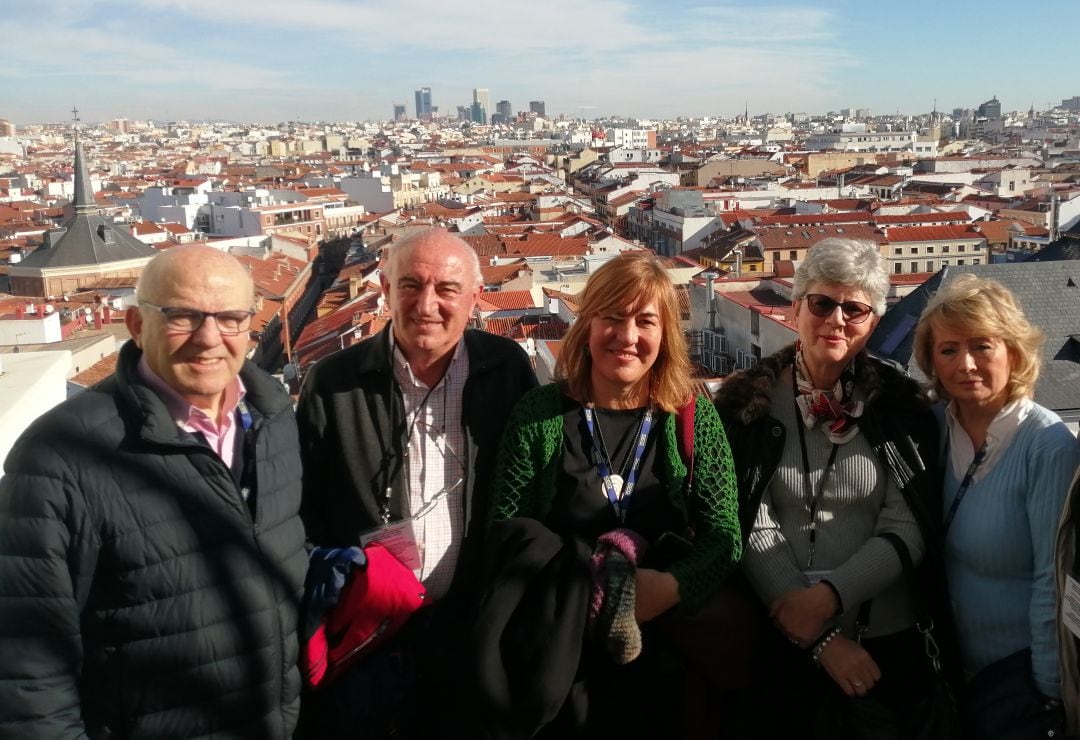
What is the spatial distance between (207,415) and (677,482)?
0.84 metres

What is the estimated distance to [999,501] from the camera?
1.83m

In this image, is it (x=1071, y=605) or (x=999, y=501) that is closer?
(x=1071, y=605)

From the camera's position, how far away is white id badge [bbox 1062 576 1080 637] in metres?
1.60

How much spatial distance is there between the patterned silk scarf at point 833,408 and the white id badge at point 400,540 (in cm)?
81

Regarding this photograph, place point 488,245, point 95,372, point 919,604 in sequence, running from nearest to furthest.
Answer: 1. point 919,604
2. point 95,372
3. point 488,245

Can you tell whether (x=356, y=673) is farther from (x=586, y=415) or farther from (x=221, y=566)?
(x=586, y=415)

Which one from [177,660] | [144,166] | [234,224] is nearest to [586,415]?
[177,660]

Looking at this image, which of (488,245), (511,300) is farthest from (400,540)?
(488,245)

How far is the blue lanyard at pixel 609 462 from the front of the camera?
71.9 inches

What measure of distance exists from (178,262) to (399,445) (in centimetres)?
58

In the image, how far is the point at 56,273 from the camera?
1027 inches

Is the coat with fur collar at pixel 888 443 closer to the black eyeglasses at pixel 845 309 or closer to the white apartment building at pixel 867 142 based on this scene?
the black eyeglasses at pixel 845 309

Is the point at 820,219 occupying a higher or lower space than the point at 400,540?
lower

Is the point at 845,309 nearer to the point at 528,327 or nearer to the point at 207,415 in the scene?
the point at 207,415
